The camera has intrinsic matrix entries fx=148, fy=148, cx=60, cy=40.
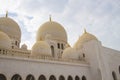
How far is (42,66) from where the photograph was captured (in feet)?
50.6

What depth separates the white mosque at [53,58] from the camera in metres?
13.9

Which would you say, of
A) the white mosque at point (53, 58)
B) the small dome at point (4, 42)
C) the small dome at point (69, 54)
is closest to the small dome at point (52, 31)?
the white mosque at point (53, 58)

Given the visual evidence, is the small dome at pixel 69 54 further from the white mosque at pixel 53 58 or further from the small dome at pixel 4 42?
the small dome at pixel 4 42

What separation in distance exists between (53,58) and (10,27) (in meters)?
8.87

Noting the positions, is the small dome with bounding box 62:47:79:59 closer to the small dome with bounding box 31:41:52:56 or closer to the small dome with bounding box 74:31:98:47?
the small dome with bounding box 31:41:52:56

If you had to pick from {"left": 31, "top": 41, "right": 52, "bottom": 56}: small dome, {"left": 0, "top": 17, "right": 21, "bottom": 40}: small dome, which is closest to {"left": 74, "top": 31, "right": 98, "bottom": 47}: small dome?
{"left": 31, "top": 41, "right": 52, "bottom": 56}: small dome

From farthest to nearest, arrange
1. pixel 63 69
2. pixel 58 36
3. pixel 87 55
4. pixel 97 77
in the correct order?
pixel 58 36, pixel 87 55, pixel 97 77, pixel 63 69

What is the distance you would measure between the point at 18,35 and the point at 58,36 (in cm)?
636

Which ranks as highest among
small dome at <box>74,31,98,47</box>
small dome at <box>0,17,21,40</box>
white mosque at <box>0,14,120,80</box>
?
small dome at <box>0,17,21,40</box>

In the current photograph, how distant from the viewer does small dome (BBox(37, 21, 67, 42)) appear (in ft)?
78.7

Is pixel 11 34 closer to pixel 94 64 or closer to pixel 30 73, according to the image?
pixel 30 73

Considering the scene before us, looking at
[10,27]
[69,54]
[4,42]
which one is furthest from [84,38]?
[4,42]

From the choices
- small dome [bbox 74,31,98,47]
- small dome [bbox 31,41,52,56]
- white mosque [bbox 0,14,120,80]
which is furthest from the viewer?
small dome [bbox 74,31,98,47]

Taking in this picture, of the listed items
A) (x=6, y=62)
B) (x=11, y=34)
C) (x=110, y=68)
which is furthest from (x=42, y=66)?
(x=110, y=68)
